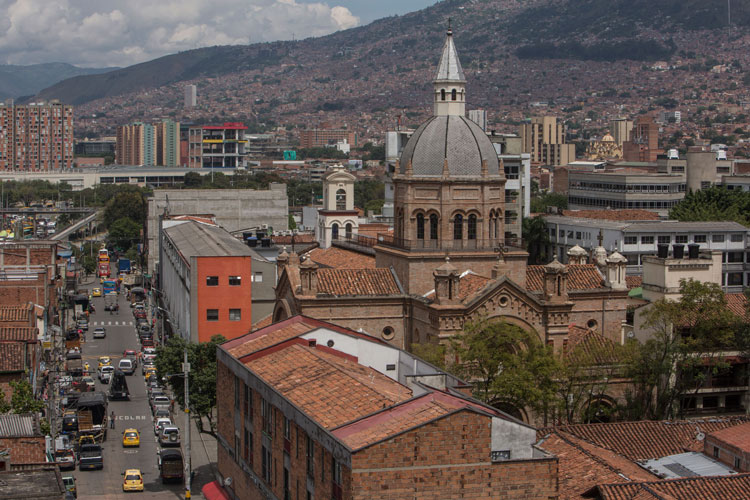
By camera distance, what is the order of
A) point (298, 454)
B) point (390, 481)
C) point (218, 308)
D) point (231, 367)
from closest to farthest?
point (390, 481)
point (298, 454)
point (231, 367)
point (218, 308)

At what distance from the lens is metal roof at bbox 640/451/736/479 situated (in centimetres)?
4853

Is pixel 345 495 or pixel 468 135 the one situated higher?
pixel 468 135

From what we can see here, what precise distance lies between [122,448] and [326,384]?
31682mm

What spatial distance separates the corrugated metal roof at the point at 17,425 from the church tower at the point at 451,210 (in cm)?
2070

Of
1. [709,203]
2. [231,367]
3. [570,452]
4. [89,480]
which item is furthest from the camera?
[709,203]

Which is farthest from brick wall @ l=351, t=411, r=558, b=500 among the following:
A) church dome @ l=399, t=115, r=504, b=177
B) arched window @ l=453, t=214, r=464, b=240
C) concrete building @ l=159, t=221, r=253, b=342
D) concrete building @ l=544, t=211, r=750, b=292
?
concrete building @ l=544, t=211, r=750, b=292

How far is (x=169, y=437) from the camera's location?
237 feet

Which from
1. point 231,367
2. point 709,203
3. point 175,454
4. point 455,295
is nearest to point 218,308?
point 175,454

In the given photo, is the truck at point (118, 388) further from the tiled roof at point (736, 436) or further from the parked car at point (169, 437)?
the tiled roof at point (736, 436)

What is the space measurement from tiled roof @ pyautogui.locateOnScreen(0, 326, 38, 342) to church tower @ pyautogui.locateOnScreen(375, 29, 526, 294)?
20.0m

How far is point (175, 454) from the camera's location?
6475 centimetres

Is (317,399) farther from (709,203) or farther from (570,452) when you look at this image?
(709,203)

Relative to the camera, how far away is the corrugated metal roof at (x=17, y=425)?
51.1 m

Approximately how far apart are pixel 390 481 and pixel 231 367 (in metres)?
17.0
